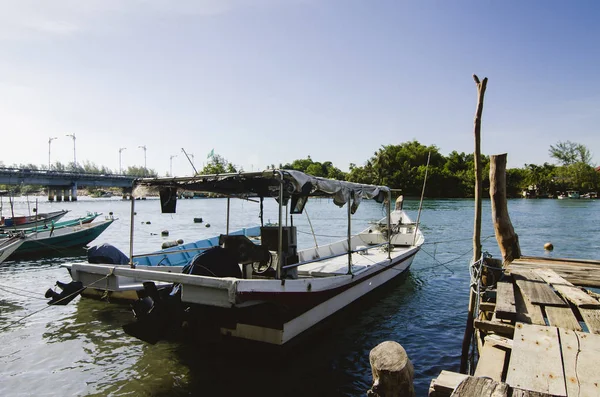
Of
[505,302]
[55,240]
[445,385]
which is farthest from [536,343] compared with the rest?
[55,240]

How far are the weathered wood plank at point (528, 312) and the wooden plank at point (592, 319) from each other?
1.60ft

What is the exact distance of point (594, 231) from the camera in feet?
99.2

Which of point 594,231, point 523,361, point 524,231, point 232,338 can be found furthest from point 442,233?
point 523,361

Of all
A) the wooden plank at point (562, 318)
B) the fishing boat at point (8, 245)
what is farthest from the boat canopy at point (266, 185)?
the fishing boat at point (8, 245)

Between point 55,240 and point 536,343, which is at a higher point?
point 536,343

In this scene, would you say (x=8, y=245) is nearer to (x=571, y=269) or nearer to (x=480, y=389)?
(x=480, y=389)

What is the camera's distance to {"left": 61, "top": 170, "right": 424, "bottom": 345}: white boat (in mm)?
6383

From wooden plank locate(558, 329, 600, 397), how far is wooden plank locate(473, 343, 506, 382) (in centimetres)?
66

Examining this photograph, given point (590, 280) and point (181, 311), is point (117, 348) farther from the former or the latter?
point (590, 280)

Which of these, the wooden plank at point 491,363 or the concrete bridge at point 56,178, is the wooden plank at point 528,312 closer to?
the wooden plank at point 491,363

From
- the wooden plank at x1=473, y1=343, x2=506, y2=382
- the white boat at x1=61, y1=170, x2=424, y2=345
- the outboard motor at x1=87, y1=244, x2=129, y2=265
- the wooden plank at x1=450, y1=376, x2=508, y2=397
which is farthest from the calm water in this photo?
the wooden plank at x1=450, y1=376, x2=508, y2=397

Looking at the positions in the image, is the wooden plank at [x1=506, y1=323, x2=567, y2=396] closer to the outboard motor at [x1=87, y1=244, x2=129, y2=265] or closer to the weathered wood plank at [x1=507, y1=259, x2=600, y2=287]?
the weathered wood plank at [x1=507, y1=259, x2=600, y2=287]

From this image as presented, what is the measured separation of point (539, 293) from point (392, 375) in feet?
13.3

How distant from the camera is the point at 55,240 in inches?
845
